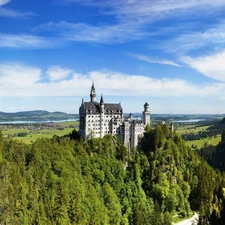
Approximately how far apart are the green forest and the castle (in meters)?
4.11

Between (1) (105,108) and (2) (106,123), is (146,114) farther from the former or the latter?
(2) (106,123)

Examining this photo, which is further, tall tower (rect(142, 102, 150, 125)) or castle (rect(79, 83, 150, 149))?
tall tower (rect(142, 102, 150, 125))

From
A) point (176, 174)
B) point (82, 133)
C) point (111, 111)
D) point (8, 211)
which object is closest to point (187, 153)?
point (176, 174)

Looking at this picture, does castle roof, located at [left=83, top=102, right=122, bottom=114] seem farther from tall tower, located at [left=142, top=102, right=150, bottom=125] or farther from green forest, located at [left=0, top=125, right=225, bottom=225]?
tall tower, located at [left=142, top=102, right=150, bottom=125]

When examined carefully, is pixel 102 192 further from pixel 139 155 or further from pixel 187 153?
pixel 187 153

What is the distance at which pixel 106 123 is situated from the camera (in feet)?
438

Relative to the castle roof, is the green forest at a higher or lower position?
lower

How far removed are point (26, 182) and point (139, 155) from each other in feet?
198

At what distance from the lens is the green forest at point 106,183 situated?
3361 inches

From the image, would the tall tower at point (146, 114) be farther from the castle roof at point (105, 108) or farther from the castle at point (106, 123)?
the castle roof at point (105, 108)

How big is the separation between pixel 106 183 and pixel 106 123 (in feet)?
95.6

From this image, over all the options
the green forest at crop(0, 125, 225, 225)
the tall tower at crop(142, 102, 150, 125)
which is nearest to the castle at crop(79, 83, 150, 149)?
the tall tower at crop(142, 102, 150, 125)

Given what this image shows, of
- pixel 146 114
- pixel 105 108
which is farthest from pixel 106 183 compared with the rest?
pixel 146 114

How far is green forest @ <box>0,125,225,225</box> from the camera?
280 feet
